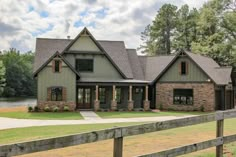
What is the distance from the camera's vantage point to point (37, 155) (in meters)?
8.85

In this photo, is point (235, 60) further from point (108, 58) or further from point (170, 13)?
point (170, 13)

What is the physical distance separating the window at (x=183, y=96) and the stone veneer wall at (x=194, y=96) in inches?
13.6

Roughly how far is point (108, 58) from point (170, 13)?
110 feet

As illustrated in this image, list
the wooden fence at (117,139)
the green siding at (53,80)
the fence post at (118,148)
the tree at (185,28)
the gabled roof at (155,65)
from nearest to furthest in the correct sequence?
the wooden fence at (117,139) → the fence post at (118,148) → the green siding at (53,80) → the gabled roof at (155,65) → the tree at (185,28)

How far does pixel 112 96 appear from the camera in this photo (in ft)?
109

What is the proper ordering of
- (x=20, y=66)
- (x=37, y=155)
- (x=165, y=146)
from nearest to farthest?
1. (x=37, y=155)
2. (x=165, y=146)
3. (x=20, y=66)

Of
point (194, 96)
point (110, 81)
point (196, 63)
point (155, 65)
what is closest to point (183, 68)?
point (196, 63)

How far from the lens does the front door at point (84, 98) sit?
3269 cm

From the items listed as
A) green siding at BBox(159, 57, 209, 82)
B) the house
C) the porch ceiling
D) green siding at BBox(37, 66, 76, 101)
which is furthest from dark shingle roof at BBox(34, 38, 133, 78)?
green siding at BBox(159, 57, 209, 82)

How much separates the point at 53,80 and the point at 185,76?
12.0 metres

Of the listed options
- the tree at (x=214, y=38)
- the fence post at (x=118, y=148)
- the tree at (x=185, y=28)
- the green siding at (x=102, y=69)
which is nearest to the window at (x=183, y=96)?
the green siding at (x=102, y=69)

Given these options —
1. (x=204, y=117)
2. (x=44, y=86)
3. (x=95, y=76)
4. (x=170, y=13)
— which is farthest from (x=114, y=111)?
(x=170, y=13)

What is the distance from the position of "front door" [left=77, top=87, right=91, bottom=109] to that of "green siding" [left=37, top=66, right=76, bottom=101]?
6.34 feet

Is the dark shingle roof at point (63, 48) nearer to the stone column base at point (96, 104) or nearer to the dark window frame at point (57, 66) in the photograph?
the dark window frame at point (57, 66)
